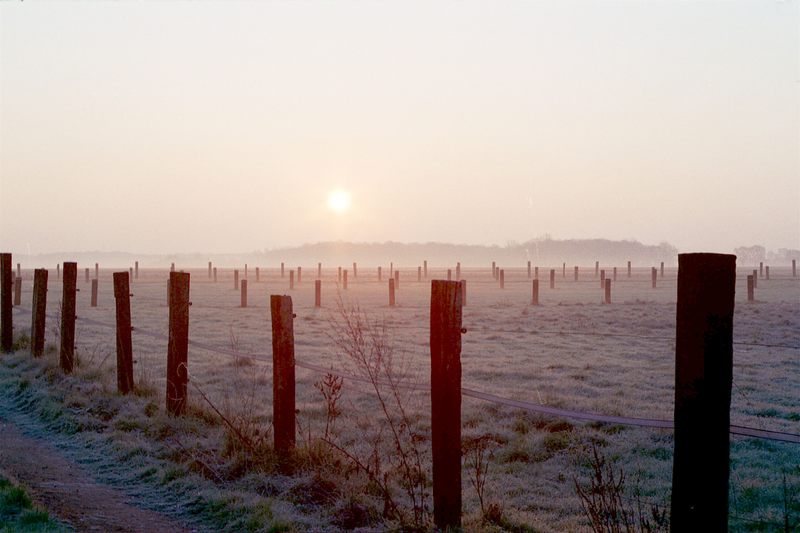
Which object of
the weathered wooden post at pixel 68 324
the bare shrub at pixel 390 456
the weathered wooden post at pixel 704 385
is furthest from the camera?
the weathered wooden post at pixel 68 324

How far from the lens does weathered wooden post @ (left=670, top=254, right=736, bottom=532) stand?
12.4 feet

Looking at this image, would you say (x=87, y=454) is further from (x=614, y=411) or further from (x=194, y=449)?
(x=614, y=411)

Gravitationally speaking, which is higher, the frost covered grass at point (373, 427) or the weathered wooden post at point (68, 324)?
the weathered wooden post at point (68, 324)

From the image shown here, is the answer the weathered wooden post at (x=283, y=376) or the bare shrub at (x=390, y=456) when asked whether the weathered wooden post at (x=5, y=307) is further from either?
the weathered wooden post at (x=283, y=376)

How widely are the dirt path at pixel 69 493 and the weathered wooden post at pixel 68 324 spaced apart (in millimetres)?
3444

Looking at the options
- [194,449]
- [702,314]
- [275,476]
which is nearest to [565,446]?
[275,476]

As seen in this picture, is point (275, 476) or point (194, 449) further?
point (194, 449)

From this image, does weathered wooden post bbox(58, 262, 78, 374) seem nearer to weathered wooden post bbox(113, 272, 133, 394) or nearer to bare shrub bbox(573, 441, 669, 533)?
weathered wooden post bbox(113, 272, 133, 394)

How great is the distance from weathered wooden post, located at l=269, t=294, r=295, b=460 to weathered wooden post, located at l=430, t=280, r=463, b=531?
2.18 meters

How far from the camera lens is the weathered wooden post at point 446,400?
538cm

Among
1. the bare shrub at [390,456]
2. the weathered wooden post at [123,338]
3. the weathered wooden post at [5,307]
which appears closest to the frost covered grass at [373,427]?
the bare shrub at [390,456]

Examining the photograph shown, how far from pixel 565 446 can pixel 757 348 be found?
10.9 metres

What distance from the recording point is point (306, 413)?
10133 millimetres

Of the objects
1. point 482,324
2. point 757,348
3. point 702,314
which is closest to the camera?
point 702,314
